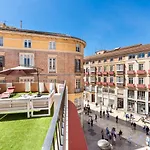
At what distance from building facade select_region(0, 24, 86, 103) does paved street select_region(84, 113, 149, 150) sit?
564 cm

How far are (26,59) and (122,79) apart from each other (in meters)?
23.0

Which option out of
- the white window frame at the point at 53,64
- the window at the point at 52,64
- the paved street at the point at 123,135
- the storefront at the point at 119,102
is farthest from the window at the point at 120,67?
the window at the point at 52,64

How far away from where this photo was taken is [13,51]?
21.3m

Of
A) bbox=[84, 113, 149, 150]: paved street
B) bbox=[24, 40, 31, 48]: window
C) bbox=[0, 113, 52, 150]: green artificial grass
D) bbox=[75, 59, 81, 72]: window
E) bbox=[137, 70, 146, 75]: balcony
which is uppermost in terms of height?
bbox=[24, 40, 31, 48]: window

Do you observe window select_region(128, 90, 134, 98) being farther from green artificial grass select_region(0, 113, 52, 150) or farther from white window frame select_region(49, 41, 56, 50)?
green artificial grass select_region(0, 113, 52, 150)

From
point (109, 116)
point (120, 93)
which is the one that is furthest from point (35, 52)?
point (120, 93)

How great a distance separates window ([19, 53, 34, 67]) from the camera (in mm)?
21797

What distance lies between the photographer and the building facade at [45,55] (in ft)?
69.0

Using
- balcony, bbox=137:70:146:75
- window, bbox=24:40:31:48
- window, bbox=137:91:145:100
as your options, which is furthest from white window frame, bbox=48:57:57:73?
window, bbox=137:91:145:100

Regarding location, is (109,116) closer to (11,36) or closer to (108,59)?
(108,59)

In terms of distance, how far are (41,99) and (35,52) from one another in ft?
57.4

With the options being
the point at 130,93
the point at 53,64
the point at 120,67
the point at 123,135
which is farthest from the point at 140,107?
the point at 53,64

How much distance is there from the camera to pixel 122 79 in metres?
34.8

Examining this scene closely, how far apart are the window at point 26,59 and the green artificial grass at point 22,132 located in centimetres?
1698
